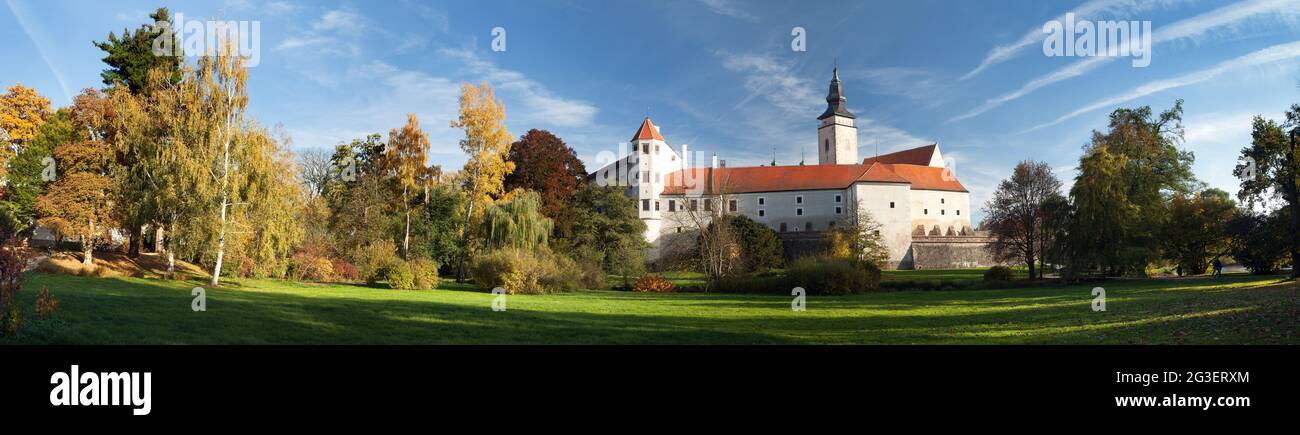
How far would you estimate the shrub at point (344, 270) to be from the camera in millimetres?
32369

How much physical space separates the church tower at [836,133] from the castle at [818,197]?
10467mm

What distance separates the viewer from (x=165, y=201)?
25.3m

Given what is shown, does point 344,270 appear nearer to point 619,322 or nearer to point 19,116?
point 19,116

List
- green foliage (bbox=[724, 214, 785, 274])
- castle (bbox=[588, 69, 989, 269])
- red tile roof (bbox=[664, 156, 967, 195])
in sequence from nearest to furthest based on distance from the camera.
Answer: green foliage (bbox=[724, 214, 785, 274])
castle (bbox=[588, 69, 989, 269])
red tile roof (bbox=[664, 156, 967, 195])

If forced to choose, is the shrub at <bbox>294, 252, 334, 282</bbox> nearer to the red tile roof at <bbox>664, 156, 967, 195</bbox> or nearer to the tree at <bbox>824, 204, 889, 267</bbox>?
the tree at <bbox>824, 204, 889, 267</bbox>

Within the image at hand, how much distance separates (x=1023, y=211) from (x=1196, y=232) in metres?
8.08

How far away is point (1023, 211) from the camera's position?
3956cm

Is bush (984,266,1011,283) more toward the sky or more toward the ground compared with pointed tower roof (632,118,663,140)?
more toward the ground

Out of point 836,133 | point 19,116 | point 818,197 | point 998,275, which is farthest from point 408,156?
point 836,133

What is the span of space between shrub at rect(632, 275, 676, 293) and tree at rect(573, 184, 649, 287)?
3018mm

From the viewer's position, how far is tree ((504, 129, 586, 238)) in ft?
146

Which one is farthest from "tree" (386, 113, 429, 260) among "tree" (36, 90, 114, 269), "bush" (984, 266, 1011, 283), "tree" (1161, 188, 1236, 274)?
"tree" (1161, 188, 1236, 274)

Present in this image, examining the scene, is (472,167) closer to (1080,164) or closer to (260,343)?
(260,343)

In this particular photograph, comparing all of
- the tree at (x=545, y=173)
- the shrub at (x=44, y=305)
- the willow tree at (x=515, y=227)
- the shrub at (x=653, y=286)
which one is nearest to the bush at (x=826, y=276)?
the shrub at (x=653, y=286)
